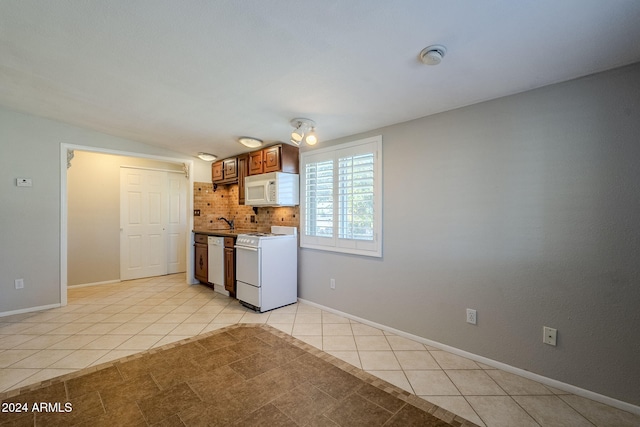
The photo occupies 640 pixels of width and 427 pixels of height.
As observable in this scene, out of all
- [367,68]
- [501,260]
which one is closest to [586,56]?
[367,68]

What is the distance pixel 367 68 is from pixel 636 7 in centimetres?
129

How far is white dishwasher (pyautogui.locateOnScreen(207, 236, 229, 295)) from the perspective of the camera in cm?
400

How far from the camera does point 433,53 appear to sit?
1.59 meters

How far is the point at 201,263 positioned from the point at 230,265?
0.98 meters

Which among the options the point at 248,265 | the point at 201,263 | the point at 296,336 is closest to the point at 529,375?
the point at 296,336

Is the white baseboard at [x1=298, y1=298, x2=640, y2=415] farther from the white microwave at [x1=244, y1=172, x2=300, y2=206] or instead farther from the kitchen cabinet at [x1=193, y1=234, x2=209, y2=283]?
the kitchen cabinet at [x1=193, y1=234, x2=209, y2=283]

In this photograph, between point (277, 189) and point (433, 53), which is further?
point (277, 189)

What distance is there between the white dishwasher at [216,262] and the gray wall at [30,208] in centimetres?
189

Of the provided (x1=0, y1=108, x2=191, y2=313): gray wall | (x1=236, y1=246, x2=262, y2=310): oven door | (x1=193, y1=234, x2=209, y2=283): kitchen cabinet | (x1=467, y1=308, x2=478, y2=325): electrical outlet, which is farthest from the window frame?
(x1=0, y1=108, x2=191, y2=313): gray wall

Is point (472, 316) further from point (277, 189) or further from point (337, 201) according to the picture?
point (277, 189)

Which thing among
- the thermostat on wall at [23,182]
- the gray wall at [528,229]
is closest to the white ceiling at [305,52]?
the gray wall at [528,229]

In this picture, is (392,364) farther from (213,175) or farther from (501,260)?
(213,175)

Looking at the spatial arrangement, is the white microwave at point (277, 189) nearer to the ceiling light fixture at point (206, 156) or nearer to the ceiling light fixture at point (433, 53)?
the ceiling light fixture at point (206, 156)

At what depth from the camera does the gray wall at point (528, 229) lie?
170 centimetres
